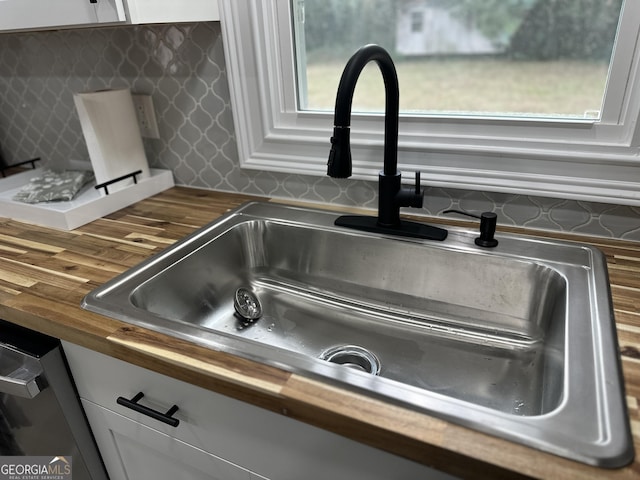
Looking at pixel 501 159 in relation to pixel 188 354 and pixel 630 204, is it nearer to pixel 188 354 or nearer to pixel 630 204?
pixel 630 204

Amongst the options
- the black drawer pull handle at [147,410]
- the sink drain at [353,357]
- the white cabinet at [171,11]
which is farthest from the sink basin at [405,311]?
the white cabinet at [171,11]

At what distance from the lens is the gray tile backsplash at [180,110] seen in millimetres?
989

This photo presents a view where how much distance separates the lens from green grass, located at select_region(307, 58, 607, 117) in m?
1.10

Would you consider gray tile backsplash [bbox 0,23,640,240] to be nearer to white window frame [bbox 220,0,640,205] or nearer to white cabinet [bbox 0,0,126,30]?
white window frame [bbox 220,0,640,205]

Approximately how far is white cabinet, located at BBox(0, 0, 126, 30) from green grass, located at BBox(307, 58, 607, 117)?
49cm

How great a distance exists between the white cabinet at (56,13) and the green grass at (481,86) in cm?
49

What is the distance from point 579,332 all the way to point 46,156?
68.6 inches

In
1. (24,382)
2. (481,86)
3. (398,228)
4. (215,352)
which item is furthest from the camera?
(481,86)

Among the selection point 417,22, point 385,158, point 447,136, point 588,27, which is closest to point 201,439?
point 385,158

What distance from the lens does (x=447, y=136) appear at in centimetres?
101

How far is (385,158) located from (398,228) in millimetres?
162

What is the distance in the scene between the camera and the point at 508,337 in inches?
34.3

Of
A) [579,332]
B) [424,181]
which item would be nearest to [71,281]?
[424,181]

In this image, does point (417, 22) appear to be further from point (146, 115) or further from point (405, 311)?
point (405, 311)
